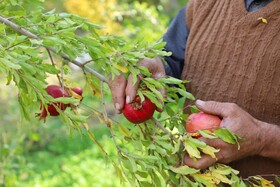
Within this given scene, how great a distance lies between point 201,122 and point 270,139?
0.22 m

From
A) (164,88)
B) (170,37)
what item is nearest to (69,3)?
(170,37)

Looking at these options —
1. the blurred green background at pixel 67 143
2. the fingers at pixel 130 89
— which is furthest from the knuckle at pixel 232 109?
the blurred green background at pixel 67 143

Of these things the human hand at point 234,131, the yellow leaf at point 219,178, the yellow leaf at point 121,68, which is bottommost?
the yellow leaf at point 219,178

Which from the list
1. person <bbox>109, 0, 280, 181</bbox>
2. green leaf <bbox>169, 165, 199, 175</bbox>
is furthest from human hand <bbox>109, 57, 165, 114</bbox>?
green leaf <bbox>169, 165, 199, 175</bbox>

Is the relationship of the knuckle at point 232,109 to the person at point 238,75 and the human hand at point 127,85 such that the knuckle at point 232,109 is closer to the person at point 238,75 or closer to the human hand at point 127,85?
the person at point 238,75

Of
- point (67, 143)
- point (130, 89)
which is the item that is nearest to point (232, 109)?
point (130, 89)

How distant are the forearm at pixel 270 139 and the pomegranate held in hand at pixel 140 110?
0.32 m

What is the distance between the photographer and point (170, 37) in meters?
2.18

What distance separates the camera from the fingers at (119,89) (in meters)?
1.68

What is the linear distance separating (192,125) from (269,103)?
0.97 feet

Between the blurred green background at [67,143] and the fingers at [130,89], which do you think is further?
the blurred green background at [67,143]

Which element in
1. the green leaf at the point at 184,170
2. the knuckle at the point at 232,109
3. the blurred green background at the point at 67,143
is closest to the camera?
the green leaf at the point at 184,170

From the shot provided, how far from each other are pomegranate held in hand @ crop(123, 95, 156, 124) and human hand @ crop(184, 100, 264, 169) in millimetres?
145

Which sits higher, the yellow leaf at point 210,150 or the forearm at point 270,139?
the yellow leaf at point 210,150
